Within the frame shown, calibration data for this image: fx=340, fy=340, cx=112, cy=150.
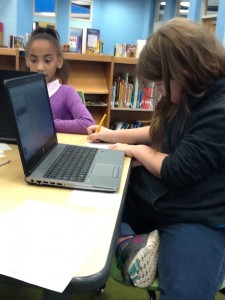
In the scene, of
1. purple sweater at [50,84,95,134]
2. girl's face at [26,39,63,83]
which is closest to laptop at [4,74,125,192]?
purple sweater at [50,84,95,134]

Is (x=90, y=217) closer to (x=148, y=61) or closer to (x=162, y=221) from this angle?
(x=162, y=221)

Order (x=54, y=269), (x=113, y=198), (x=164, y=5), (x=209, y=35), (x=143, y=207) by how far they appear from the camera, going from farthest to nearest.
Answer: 1. (x=164, y=5)
2. (x=143, y=207)
3. (x=209, y=35)
4. (x=113, y=198)
5. (x=54, y=269)

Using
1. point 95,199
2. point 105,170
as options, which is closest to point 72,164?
point 105,170

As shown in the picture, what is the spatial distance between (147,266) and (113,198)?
201 millimetres

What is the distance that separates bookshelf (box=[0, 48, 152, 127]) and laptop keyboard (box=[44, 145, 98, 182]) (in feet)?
6.23

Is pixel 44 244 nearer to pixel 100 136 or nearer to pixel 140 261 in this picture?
pixel 140 261

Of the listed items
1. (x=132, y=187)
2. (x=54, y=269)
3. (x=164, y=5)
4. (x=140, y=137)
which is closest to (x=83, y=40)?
(x=140, y=137)

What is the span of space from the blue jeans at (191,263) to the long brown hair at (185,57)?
0.35 metres

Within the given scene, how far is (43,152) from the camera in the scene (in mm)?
1073

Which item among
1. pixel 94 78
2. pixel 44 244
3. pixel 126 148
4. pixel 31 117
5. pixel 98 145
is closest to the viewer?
pixel 44 244

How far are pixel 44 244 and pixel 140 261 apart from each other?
34 centimetres

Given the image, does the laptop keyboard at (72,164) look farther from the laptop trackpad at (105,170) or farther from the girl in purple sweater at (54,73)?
the girl in purple sweater at (54,73)

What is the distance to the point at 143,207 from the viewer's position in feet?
3.60

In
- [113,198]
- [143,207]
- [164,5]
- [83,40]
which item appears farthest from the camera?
[164,5]
